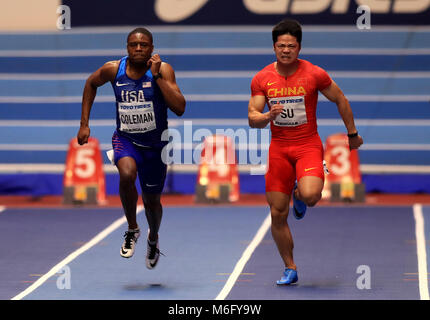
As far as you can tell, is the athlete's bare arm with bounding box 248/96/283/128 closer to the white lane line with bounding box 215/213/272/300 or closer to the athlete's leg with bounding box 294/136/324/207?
the athlete's leg with bounding box 294/136/324/207

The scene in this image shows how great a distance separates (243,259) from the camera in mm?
9844

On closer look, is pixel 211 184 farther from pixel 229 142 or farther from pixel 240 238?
pixel 240 238

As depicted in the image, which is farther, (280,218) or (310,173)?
(280,218)

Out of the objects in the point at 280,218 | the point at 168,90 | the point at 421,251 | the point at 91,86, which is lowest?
the point at 280,218

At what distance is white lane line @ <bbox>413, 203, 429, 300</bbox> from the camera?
827cm

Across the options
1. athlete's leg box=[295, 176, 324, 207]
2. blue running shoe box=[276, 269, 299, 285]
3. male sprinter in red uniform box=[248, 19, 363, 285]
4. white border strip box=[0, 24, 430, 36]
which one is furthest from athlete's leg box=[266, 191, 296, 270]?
white border strip box=[0, 24, 430, 36]

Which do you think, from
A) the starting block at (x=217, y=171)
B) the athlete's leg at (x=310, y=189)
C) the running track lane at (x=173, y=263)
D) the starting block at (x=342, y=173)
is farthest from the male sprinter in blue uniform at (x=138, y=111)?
the starting block at (x=342, y=173)

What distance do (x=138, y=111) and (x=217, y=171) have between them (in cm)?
573

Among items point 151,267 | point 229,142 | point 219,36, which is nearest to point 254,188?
point 229,142

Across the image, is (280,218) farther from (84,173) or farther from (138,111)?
(84,173)

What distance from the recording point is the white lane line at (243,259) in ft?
27.2

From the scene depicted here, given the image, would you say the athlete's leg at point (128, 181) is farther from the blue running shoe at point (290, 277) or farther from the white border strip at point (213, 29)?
the white border strip at point (213, 29)

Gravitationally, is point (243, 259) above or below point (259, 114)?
below

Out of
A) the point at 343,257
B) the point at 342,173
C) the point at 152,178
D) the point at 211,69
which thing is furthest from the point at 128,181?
the point at 211,69
